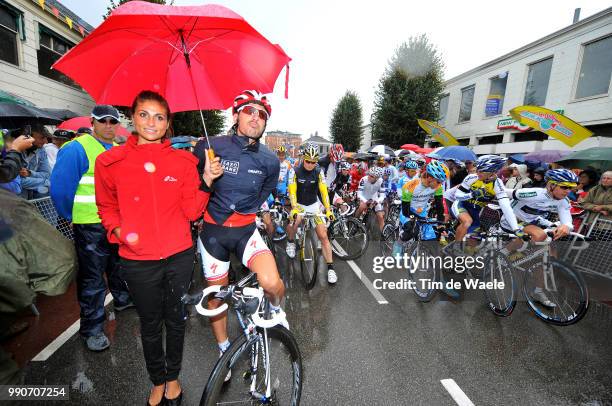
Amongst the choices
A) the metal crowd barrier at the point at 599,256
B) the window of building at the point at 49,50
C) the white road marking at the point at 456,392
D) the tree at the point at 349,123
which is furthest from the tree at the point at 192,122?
the tree at the point at 349,123

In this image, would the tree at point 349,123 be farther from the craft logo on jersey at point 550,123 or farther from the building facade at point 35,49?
the building facade at point 35,49

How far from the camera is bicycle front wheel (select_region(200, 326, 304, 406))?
183 cm

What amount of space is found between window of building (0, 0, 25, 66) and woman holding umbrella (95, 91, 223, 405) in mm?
11882

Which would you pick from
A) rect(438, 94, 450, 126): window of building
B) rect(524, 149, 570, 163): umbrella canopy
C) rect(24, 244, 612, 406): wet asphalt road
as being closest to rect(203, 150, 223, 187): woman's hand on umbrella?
rect(24, 244, 612, 406): wet asphalt road

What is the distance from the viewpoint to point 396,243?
5.39m

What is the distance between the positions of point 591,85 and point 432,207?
682 inches

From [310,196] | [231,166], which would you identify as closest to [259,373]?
[231,166]

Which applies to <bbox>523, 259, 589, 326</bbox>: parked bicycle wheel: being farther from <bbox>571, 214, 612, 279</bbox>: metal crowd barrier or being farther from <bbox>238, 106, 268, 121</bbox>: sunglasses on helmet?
<bbox>238, 106, 268, 121</bbox>: sunglasses on helmet

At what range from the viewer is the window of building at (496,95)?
2152 centimetres

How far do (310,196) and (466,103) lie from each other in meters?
25.8

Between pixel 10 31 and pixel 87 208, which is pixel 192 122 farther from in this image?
pixel 87 208

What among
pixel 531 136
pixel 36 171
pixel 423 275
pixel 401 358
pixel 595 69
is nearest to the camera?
pixel 401 358

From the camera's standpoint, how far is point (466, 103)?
2553 centimetres

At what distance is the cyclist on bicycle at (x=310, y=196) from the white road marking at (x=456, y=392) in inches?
96.1
